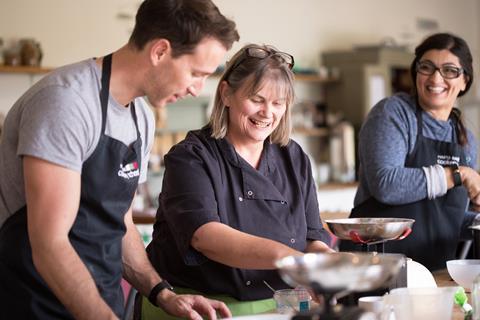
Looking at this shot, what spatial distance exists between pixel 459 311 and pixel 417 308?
0.30 meters

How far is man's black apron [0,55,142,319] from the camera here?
Answer: 6.62 feet

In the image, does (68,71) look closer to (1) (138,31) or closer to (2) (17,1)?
(1) (138,31)

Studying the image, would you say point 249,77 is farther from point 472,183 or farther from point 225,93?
point 472,183

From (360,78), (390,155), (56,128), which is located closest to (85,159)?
(56,128)

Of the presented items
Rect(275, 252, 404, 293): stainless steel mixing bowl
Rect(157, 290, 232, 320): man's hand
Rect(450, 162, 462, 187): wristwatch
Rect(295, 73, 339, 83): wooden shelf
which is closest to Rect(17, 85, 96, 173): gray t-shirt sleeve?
Rect(157, 290, 232, 320): man's hand

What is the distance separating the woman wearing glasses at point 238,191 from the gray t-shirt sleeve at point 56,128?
542mm

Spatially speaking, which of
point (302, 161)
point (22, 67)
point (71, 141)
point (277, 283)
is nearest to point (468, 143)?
point (302, 161)

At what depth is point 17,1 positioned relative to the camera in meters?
6.09

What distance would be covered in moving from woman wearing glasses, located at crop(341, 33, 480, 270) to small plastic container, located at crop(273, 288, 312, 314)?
904 mm

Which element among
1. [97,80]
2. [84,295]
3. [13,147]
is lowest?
[84,295]

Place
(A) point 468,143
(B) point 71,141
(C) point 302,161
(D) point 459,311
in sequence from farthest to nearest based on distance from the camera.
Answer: (A) point 468,143 → (C) point 302,161 → (D) point 459,311 → (B) point 71,141

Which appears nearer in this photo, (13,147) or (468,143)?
(13,147)

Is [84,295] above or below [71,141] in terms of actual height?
below

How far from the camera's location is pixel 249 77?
2.50 meters
